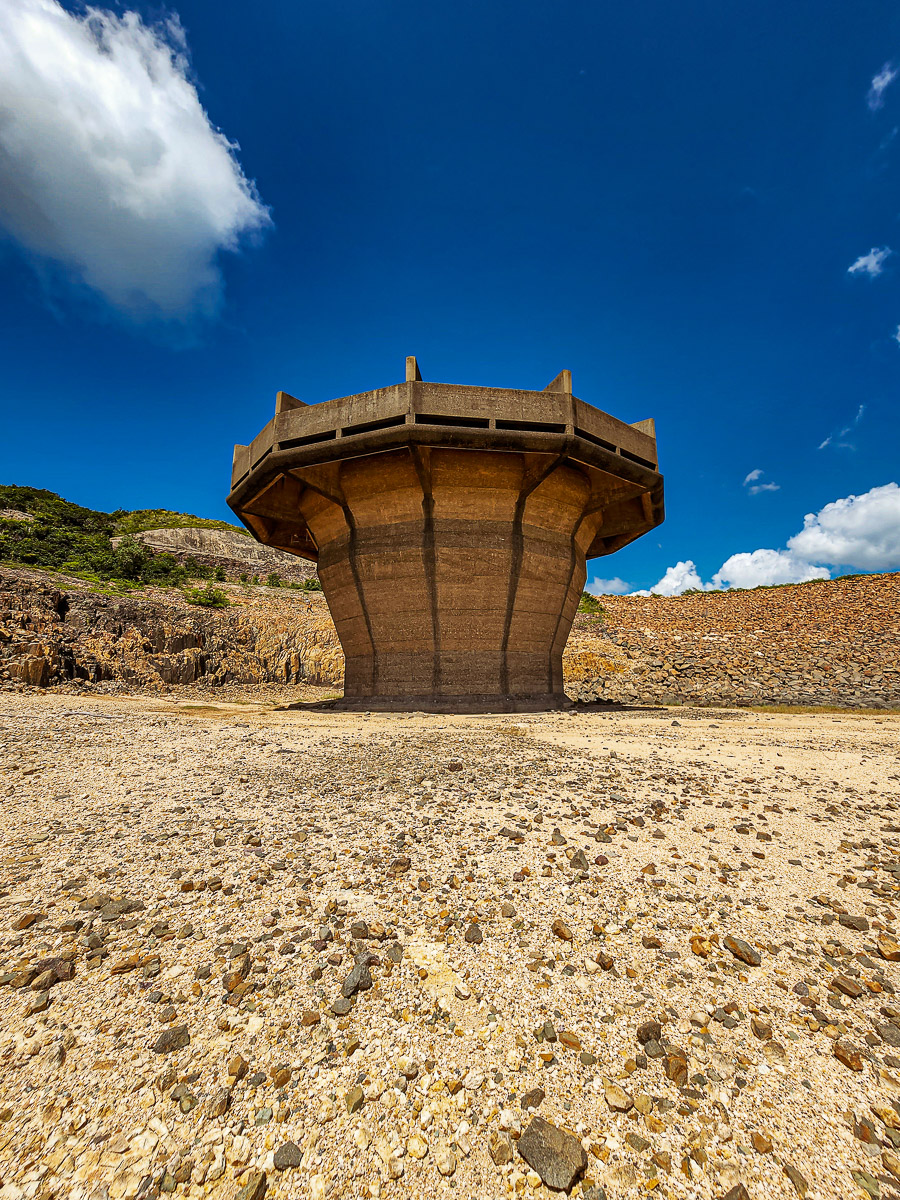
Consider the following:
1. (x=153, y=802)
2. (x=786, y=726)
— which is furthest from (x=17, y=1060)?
(x=786, y=726)

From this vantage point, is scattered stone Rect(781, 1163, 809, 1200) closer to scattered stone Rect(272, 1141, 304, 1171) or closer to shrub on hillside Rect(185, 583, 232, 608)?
scattered stone Rect(272, 1141, 304, 1171)

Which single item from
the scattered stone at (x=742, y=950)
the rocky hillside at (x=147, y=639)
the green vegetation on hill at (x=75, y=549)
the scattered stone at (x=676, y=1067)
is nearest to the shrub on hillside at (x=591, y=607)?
the rocky hillside at (x=147, y=639)

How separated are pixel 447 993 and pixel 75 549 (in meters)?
30.2

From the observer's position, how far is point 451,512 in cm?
1123

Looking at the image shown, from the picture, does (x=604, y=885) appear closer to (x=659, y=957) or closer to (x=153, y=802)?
(x=659, y=957)

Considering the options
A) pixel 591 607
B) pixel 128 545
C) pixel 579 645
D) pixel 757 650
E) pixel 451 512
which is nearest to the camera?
pixel 451 512

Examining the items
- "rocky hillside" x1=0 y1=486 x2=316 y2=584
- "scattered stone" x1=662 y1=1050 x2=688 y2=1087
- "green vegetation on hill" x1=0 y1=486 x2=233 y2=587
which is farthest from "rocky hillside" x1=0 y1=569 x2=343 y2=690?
"scattered stone" x1=662 y1=1050 x2=688 y2=1087

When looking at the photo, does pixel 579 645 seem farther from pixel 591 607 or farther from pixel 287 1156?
pixel 287 1156

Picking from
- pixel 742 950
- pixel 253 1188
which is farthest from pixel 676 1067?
pixel 253 1188

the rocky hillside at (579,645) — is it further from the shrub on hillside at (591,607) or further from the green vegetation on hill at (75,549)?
the green vegetation on hill at (75,549)

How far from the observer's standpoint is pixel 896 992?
194cm

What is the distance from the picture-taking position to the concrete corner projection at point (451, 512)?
33.9 feet

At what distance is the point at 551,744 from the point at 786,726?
524 cm

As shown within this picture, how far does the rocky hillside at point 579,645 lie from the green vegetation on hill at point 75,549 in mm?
2828
